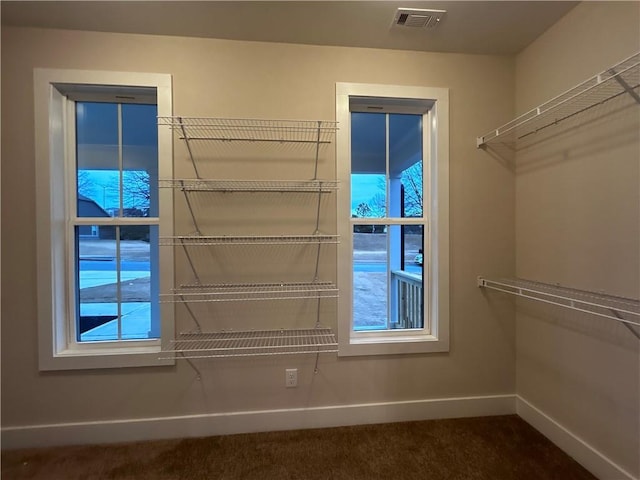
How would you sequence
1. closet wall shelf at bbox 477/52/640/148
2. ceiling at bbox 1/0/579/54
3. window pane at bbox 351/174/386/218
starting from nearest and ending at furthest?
closet wall shelf at bbox 477/52/640/148 → ceiling at bbox 1/0/579/54 → window pane at bbox 351/174/386/218

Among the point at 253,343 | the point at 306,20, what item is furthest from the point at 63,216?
the point at 306,20

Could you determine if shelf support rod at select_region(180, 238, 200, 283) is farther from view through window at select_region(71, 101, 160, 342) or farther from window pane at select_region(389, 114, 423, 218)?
window pane at select_region(389, 114, 423, 218)

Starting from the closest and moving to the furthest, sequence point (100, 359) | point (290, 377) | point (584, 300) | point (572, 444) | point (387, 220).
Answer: point (584, 300) → point (572, 444) → point (100, 359) → point (290, 377) → point (387, 220)

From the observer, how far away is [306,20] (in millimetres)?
1587

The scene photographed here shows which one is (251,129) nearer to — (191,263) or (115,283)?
(191,263)

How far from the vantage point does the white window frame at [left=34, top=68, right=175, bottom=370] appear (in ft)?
5.38

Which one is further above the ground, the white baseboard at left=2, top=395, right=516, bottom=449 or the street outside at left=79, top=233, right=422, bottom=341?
the street outside at left=79, top=233, right=422, bottom=341

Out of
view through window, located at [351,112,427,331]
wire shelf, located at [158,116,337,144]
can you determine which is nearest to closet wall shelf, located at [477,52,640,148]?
view through window, located at [351,112,427,331]

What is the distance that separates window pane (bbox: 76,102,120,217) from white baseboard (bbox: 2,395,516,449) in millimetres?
1237

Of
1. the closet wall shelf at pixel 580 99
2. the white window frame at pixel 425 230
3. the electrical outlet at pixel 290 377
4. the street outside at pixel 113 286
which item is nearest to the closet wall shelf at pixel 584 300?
the white window frame at pixel 425 230

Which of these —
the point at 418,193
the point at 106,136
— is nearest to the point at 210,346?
the point at 106,136

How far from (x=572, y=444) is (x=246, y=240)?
81.5 inches

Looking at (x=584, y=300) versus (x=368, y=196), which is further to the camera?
(x=368, y=196)

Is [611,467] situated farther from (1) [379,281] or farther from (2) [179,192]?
(2) [179,192]
